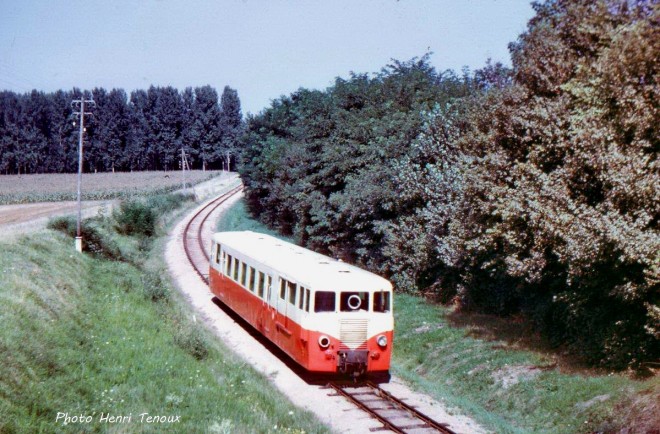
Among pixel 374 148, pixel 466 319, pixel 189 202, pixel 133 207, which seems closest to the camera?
pixel 466 319

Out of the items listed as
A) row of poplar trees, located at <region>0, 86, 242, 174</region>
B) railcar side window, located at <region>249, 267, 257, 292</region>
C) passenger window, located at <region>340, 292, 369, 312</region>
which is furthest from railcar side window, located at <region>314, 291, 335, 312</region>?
row of poplar trees, located at <region>0, 86, 242, 174</region>

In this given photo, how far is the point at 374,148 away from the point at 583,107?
15.3 meters

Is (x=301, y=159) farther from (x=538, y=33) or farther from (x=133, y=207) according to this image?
(x=538, y=33)

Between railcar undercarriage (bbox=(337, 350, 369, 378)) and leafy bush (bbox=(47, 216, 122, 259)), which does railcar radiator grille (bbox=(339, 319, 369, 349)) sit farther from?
leafy bush (bbox=(47, 216, 122, 259))

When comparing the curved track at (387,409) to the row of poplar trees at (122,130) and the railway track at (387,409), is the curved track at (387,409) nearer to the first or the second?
the railway track at (387,409)

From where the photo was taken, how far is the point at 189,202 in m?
66.8

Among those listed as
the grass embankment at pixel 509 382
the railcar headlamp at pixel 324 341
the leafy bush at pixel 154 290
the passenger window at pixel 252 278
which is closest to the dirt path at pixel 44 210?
the leafy bush at pixel 154 290

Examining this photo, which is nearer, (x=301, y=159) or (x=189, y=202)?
(x=301, y=159)

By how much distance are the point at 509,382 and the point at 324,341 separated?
4.99m

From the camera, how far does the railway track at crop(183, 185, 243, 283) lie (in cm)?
3521

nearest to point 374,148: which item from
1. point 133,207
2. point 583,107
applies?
point 583,107

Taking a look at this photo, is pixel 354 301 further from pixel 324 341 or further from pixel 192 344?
pixel 192 344

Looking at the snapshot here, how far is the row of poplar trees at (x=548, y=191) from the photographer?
1405 centimetres

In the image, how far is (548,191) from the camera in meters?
15.7
